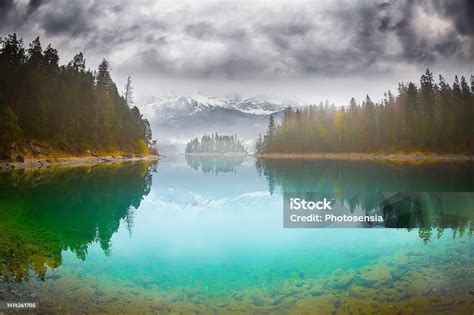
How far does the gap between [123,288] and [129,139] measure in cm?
10589

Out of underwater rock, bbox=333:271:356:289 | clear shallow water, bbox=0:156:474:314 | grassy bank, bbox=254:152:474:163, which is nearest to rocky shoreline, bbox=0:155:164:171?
clear shallow water, bbox=0:156:474:314

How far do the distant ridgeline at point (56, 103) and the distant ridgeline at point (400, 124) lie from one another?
83.1 meters

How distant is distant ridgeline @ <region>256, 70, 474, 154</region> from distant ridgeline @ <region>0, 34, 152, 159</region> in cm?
8309

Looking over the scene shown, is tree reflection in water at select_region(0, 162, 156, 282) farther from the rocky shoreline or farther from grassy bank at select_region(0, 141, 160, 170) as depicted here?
grassy bank at select_region(0, 141, 160, 170)

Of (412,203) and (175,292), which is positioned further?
(412,203)

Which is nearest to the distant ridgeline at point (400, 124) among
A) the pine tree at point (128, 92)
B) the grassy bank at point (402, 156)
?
the grassy bank at point (402, 156)

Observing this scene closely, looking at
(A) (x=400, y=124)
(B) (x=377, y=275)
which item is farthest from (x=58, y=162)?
(A) (x=400, y=124)

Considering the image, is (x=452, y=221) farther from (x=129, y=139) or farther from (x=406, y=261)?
(x=129, y=139)

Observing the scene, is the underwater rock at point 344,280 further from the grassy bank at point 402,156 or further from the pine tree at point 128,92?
the pine tree at point 128,92

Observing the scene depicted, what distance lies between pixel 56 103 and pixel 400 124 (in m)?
108

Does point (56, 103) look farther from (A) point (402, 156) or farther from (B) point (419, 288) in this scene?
(A) point (402, 156)

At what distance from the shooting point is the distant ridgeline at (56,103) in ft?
195

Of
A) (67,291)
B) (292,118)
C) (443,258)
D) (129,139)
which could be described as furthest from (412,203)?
(292,118)

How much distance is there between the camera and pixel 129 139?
358ft
